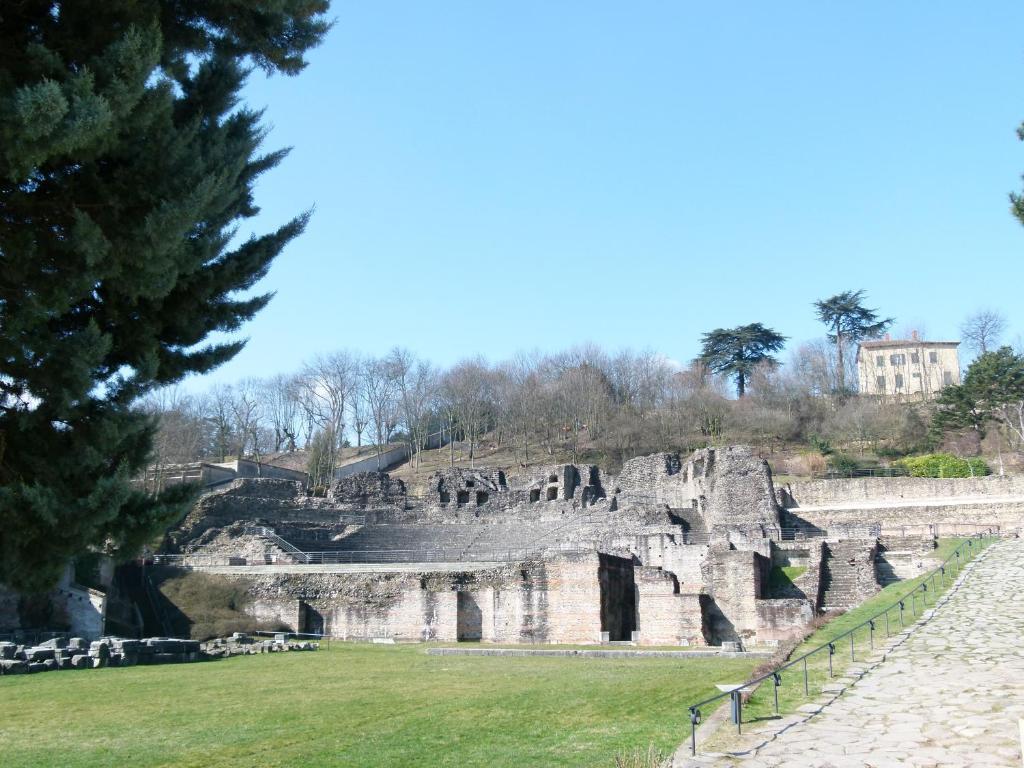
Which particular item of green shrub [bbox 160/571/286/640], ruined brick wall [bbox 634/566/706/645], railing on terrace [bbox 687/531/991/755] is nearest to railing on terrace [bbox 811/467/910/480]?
railing on terrace [bbox 687/531/991/755]

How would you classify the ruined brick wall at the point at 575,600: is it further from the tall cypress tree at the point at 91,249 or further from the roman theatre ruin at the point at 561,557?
the tall cypress tree at the point at 91,249

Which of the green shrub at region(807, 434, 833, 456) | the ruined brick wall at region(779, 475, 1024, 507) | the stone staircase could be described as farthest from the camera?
the green shrub at region(807, 434, 833, 456)

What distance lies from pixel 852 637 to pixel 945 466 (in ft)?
112

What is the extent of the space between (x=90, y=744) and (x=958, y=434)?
48442mm

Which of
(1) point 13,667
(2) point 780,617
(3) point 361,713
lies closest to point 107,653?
(1) point 13,667

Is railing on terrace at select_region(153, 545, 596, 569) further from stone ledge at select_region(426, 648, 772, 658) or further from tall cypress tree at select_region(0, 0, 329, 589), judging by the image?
tall cypress tree at select_region(0, 0, 329, 589)

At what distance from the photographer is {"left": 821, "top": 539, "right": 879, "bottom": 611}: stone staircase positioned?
→ 25.7 metres

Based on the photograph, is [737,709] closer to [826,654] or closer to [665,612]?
[826,654]

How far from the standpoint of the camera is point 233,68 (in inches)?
297

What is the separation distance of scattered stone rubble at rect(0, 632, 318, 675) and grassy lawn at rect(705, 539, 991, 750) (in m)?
15.8

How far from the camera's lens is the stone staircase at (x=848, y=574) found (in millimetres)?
25703

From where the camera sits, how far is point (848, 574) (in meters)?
27.0

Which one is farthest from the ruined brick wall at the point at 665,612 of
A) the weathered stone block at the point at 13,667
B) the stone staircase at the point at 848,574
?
the weathered stone block at the point at 13,667

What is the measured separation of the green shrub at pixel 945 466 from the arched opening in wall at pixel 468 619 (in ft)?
85.7
